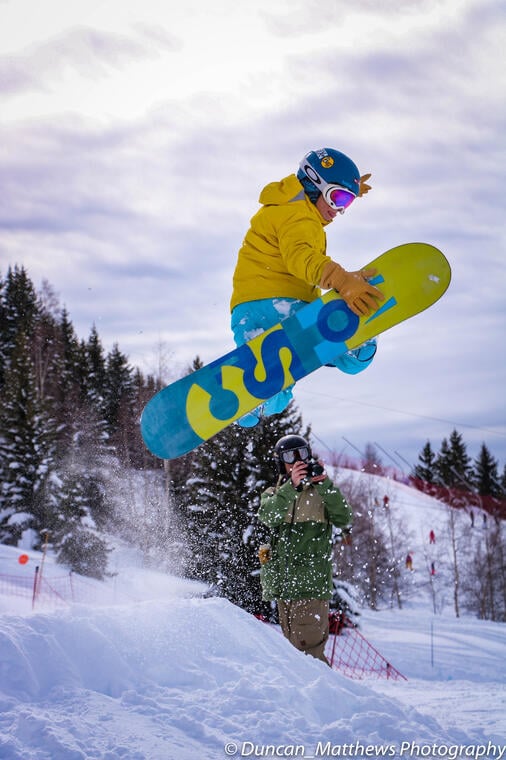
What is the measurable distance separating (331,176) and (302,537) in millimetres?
2313

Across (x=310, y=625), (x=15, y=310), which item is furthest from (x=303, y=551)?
(x=15, y=310)

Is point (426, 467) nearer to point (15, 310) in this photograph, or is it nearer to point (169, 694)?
point (15, 310)

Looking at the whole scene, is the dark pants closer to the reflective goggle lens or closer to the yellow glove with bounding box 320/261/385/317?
the yellow glove with bounding box 320/261/385/317

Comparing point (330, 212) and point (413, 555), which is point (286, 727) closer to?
point (330, 212)

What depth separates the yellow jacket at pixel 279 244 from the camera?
3.37m

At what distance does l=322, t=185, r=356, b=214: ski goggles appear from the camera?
357 cm

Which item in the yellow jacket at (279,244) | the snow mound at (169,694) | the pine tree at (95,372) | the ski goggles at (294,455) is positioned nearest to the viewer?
the snow mound at (169,694)

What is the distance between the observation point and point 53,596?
1350cm

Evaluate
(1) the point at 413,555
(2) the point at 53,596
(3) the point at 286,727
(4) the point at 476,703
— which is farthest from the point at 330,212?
(1) the point at 413,555

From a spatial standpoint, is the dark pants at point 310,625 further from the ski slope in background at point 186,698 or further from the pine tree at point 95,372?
the pine tree at point 95,372

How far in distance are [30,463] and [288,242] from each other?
16810 mm

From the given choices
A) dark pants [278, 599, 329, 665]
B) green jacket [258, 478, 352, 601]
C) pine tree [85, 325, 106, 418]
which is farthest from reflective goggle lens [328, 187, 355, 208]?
pine tree [85, 325, 106, 418]

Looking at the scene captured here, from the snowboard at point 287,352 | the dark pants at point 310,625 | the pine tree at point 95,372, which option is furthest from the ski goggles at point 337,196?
the pine tree at point 95,372

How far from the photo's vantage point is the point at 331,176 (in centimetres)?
358
